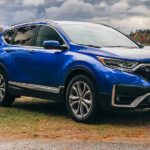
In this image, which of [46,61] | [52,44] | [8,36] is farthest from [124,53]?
[8,36]

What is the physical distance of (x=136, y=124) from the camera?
1027 cm

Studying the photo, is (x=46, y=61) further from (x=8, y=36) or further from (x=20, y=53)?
(x=8, y=36)

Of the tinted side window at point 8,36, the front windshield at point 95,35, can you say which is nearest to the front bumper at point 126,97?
the front windshield at point 95,35

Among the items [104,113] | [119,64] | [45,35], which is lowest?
[104,113]

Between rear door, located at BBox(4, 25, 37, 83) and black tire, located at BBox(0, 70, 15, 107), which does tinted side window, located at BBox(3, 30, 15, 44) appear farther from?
black tire, located at BBox(0, 70, 15, 107)

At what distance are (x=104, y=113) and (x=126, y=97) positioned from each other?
193 cm

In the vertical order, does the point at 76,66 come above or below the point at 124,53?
below

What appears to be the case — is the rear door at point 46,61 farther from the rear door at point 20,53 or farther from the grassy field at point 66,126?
the grassy field at point 66,126

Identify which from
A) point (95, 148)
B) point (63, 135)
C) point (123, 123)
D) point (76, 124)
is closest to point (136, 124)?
point (123, 123)

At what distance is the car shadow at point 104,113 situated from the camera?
1043 centimetres

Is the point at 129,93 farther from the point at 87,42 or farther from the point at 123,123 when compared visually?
the point at 87,42

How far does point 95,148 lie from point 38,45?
4289 millimetres

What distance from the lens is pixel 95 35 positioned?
11.3 meters

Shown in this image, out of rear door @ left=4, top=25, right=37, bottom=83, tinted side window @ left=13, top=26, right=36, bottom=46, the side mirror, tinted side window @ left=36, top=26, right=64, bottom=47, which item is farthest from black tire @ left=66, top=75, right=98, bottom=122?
tinted side window @ left=13, top=26, right=36, bottom=46
